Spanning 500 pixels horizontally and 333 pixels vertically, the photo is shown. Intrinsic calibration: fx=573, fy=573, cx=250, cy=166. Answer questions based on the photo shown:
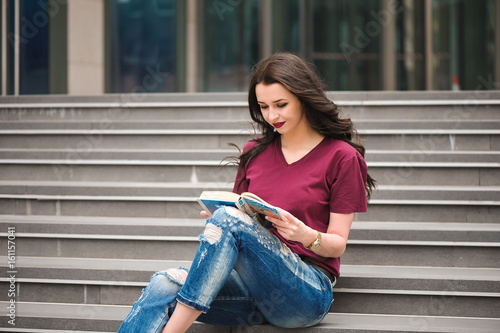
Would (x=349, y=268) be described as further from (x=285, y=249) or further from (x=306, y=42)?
(x=306, y=42)

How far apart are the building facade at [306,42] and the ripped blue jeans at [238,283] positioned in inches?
263

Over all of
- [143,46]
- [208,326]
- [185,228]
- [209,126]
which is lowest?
[208,326]

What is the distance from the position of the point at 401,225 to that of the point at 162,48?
799 cm

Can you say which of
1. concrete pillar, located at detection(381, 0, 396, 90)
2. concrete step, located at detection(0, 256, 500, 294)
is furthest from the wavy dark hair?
concrete pillar, located at detection(381, 0, 396, 90)

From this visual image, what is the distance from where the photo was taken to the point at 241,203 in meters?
2.29

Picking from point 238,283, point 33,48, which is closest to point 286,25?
point 33,48

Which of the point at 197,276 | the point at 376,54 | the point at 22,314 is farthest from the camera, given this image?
the point at 376,54

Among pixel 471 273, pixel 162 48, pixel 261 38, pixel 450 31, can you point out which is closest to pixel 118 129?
pixel 471 273

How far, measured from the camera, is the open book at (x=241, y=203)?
7.11 ft

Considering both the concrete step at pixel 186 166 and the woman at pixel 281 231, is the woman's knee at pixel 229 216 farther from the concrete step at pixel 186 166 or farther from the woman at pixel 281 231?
the concrete step at pixel 186 166

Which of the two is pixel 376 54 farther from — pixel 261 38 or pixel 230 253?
pixel 230 253

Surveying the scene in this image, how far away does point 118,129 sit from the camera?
4719 millimetres

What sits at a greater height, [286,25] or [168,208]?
[286,25]

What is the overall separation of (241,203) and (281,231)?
0.19 m
